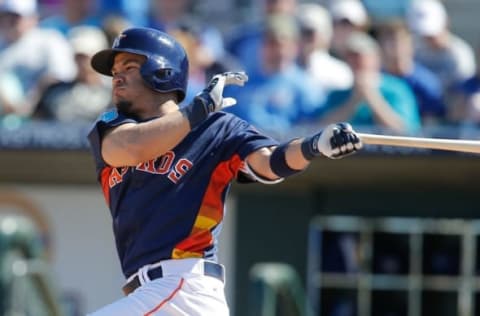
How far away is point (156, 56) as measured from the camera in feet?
15.8

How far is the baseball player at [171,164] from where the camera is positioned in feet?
15.3

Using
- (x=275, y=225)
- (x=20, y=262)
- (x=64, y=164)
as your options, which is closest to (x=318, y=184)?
(x=275, y=225)

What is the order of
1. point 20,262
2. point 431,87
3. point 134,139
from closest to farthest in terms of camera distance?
point 134,139 → point 20,262 → point 431,87

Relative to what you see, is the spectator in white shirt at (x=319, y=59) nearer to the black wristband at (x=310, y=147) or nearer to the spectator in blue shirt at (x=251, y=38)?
the spectator in blue shirt at (x=251, y=38)

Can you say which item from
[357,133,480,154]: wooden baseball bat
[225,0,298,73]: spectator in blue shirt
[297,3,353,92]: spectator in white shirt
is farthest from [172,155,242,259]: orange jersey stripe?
[225,0,298,73]: spectator in blue shirt

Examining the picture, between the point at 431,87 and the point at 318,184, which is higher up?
the point at 431,87

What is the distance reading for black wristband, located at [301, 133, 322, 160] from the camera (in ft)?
15.3

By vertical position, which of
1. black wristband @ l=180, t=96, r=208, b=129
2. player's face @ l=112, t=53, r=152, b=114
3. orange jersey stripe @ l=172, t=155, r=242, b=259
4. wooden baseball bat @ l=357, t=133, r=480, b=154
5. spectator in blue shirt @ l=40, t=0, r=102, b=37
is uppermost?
spectator in blue shirt @ l=40, t=0, r=102, b=37

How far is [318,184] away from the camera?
30.2ft

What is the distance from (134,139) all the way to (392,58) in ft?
15.5

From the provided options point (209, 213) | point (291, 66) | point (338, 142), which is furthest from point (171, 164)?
point (291, 66)

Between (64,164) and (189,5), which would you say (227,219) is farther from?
(189,5)

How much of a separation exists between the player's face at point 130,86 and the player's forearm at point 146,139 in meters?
0.10

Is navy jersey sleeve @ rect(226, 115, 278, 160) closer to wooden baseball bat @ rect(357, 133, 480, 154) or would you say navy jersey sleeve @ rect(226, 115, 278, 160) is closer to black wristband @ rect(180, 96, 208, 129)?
black wristband @ rect(180, 96, 208, 129)
